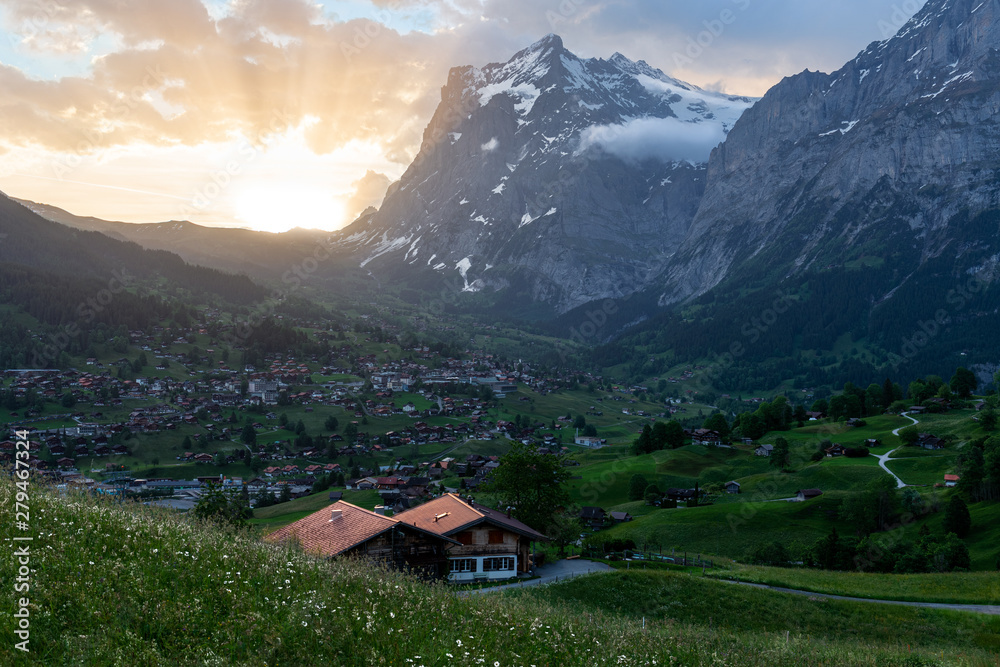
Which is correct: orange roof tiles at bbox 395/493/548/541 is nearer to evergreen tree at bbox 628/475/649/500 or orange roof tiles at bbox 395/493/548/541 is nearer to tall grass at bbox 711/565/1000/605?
tall grass at bbox 711/565/1000/605

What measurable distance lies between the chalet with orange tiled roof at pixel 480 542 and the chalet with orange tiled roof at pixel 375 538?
1.43m

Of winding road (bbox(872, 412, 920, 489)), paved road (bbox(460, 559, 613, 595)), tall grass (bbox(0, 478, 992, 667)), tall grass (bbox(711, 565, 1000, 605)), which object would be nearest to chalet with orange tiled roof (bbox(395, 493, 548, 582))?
paved road (bbox(460, 559, 613, 595))

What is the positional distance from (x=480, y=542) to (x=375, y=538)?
32.4ft

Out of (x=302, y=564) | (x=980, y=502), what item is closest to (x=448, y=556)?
(x=302, y=564)

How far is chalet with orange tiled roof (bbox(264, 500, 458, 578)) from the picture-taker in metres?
37.8

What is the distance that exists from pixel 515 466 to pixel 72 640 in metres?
49.8

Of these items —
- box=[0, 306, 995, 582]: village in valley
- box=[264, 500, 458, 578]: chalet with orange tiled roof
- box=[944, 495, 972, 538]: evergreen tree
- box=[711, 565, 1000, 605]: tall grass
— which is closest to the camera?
box=[264, 500, 458, 578]: chalet with orange tiled roof

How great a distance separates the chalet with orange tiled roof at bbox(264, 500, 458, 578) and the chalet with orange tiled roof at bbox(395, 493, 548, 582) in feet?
4.70

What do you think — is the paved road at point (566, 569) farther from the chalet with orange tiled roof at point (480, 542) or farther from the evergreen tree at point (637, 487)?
the evergreen tree at point (637, 487)

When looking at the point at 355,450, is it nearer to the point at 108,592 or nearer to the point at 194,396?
the point at 194,396

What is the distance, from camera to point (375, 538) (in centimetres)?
3850

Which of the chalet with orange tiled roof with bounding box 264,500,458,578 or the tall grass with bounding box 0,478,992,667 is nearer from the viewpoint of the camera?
the tall grass with bounding box 0,478,992,667

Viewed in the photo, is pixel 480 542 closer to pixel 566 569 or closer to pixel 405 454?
pixel 566 569

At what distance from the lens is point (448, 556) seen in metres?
44.5
